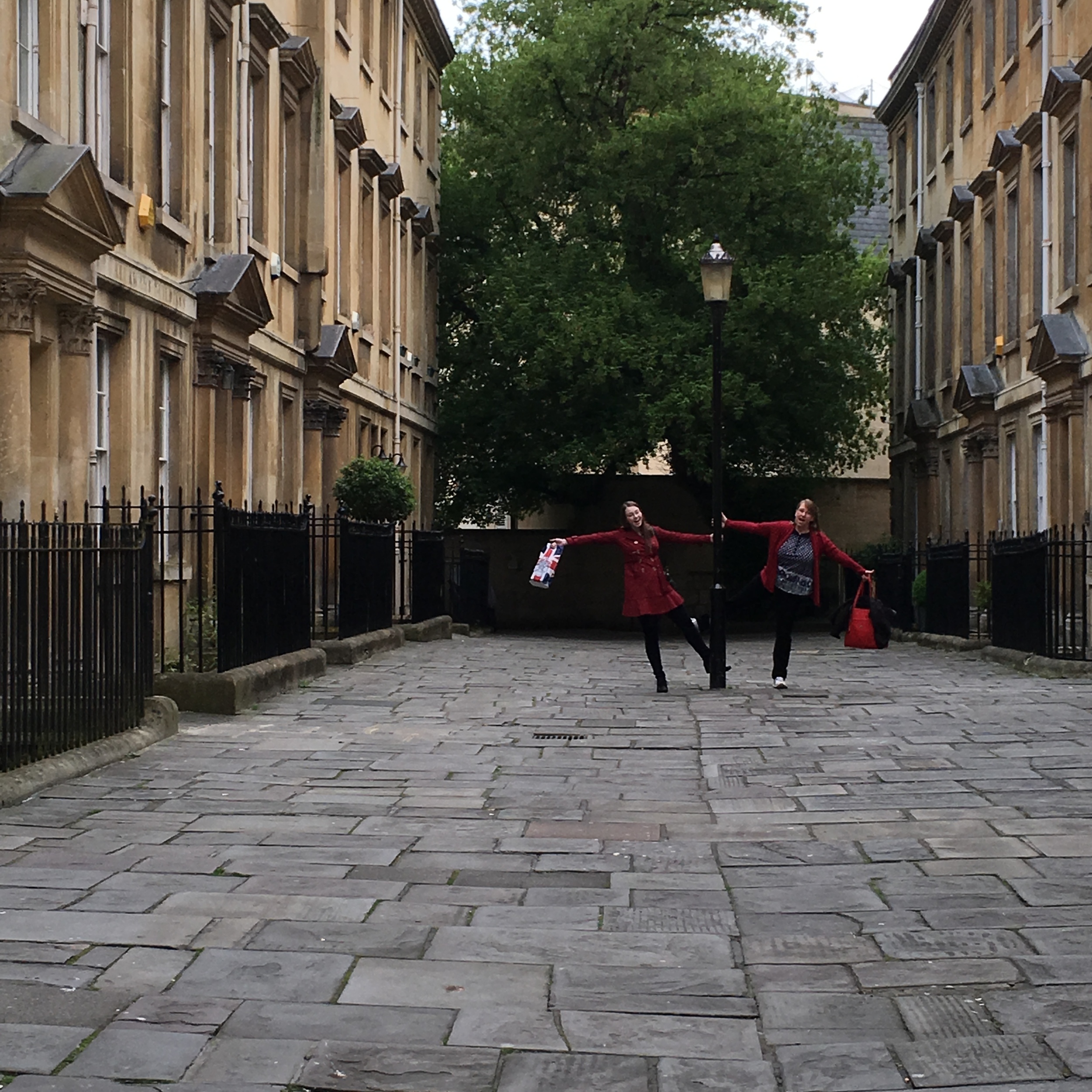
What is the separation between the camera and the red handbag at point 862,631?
15.4 meters

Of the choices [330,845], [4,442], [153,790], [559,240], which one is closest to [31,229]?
[4,442]

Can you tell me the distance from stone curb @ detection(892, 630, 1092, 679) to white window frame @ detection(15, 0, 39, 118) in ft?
33.1

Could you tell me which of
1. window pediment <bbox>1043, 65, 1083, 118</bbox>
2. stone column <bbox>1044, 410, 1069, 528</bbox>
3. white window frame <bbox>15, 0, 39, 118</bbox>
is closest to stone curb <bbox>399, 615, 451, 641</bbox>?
stone column <bbox>1044, 410, 1069, 528</bbox>

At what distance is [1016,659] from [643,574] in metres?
4.98

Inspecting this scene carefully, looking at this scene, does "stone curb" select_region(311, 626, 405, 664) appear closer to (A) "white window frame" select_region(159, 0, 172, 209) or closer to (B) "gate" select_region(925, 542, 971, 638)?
(A) "white window frame" select_region(159, 0, 172, 209)

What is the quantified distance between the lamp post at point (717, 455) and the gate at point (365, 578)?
4290 millimetres

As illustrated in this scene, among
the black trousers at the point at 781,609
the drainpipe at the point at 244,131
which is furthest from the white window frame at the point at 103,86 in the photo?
the black trousers at the point at 781,609

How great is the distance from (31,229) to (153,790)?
5132 mm

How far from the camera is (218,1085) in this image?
167 inches

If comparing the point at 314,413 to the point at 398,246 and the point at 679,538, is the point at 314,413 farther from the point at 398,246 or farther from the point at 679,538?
the point at 679,538

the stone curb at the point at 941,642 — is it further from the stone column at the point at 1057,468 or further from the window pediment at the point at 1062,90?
the window pediment at the point at 1062,90

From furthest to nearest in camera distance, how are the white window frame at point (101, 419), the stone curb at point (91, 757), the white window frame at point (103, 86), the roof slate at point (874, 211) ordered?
1. the roof slate at point (874, 211)
2. the white window frame at point (101, 419)
3. the white window frame at point (103, 86)
4. the stone curb at point (91, 757)

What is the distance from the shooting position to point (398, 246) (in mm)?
30031

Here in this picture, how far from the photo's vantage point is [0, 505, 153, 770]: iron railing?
28.5 ft
